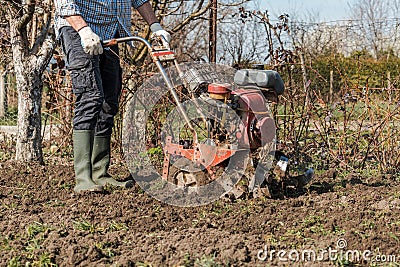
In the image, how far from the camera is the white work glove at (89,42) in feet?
12.9

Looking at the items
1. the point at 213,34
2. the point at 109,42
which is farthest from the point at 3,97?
the point at 109,42

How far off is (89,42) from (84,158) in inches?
34.8

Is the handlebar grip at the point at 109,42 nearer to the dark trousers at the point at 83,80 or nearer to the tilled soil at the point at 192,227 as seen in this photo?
the dark trousers at the point at 83,80

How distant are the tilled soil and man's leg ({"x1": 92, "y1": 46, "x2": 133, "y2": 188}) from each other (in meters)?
0.23

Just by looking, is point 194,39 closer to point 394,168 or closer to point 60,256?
point 394,168

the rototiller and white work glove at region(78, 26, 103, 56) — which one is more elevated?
white work glove at region(78, 26, 103, 56)

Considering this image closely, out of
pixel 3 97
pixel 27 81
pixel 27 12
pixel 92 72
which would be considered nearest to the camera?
pixel 92 72

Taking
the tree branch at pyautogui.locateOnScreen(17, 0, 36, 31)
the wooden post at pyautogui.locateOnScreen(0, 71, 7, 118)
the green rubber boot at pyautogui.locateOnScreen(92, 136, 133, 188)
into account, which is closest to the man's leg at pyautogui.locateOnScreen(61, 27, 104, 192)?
the green rubber boot at pyautogui.locateOnScreen(92, 136, 133, 188)

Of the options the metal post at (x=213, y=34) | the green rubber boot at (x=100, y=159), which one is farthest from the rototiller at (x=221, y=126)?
the metal post at (x=213, y=34)

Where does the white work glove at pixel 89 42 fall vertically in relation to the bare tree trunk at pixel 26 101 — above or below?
above

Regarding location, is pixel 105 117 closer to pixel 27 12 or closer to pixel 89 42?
pixel 89 42

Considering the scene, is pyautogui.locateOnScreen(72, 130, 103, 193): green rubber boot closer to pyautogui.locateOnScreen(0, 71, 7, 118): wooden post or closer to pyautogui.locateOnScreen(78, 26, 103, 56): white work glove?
pyautogui.locateOnScreen(78, 26, 103, 56): white work glove

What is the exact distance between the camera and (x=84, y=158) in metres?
4.30

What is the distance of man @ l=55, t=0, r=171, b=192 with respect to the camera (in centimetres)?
410
